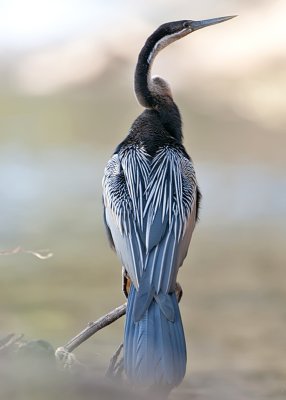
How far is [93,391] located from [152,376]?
616 mm

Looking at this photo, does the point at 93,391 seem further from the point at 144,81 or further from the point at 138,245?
the point at 144,81

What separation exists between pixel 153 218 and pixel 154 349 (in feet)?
1.15

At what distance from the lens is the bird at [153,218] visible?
1535mm

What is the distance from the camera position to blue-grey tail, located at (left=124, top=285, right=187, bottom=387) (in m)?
1.51

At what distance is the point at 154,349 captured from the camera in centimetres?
153

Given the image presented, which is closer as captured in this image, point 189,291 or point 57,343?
point 57,343

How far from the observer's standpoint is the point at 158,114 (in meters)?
2.09

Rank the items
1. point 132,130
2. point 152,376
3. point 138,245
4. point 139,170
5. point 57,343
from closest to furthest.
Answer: point 152,376 < point 138,245 < point 139,170 < point 132,130 < point 57,343

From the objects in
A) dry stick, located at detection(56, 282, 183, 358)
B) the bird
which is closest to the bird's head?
the bird

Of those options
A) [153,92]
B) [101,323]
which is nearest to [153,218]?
[101,323]

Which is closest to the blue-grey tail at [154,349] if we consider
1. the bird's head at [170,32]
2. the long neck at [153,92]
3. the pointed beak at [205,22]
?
the long neck at [153,92]

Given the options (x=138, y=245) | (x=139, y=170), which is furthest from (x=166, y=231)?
(x=139, y=170)

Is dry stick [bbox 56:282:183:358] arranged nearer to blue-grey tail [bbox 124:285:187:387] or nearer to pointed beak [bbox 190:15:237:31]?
blue-grey tail [bbox 124:285:187:387]

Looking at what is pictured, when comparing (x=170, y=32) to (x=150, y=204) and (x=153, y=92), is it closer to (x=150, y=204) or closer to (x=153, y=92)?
(x=153, y=92)
